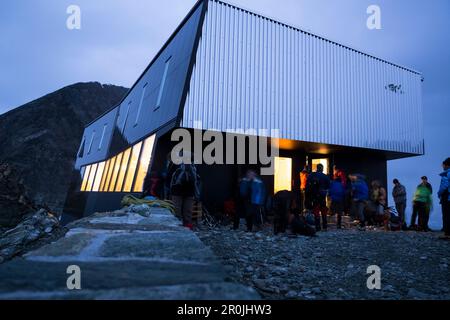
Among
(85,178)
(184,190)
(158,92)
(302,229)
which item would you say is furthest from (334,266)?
(85,178)

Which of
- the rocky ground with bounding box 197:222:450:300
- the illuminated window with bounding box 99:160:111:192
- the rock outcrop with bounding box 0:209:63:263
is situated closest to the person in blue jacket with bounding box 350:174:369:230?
the rocky ground with bounding box 197:222:450:300

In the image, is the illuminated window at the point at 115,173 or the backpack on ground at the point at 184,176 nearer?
the backpack on ground at the point at 184,176

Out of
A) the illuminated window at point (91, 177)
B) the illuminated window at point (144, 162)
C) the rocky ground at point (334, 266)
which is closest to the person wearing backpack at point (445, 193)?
the rocky ground at point (334, 266)

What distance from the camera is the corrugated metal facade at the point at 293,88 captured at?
35.8ft

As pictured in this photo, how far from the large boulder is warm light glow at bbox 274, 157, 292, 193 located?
1420 cm

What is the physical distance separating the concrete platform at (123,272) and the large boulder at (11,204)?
16.8 meters

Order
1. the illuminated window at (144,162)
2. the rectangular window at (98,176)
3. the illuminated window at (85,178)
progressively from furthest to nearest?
the illuminated window at (85,178)
the rectangular window at (98,176)
the illuminated window at (144,162)

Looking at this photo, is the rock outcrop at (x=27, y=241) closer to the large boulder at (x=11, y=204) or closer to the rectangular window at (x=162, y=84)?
the rectangular window at (x=162, y=84)

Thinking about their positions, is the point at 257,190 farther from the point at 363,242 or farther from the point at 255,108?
the point at 255,108

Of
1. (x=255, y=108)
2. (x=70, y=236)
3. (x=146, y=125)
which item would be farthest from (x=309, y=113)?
(x=70, y=236)

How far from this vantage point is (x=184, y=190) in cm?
707

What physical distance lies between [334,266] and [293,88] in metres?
9.43

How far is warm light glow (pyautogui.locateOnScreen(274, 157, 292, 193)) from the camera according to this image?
14.7 metres
